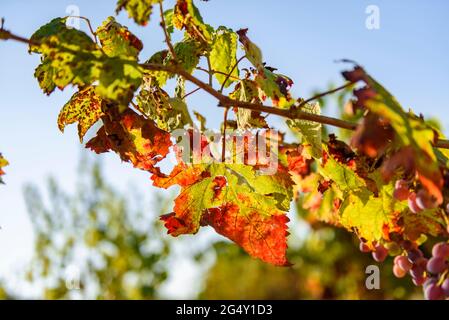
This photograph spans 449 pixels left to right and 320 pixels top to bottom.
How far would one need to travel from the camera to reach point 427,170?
80cm

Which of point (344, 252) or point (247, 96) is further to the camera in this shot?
point (344, 252)

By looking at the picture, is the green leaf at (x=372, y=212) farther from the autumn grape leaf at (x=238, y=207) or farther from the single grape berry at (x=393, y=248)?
the autumn grape leaf at (x=238, y=207)

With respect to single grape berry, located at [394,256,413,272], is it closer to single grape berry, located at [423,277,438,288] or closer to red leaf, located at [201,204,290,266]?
single grape berry, located at [423,277,438,288]

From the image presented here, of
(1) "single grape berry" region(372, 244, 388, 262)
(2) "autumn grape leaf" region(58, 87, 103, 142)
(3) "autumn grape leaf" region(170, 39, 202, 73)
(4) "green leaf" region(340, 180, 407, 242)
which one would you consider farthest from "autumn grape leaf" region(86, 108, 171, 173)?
(1) "single grape berry" region(372, 244, 388, 262)

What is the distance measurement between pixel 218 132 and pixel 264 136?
0.10m

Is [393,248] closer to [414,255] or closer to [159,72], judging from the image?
[414,255]

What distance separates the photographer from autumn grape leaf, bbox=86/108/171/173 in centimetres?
118

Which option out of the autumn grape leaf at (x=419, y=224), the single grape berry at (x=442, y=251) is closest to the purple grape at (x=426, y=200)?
the single grape berry at (x=442, y=251)

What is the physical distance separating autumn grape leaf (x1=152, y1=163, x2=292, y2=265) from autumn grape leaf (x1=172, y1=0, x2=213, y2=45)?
0.26 meters

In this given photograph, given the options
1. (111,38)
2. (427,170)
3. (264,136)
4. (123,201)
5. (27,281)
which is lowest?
(427,170)

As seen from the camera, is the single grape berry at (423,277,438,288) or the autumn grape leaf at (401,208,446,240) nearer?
the single grape berry at (423,277,438,288)
